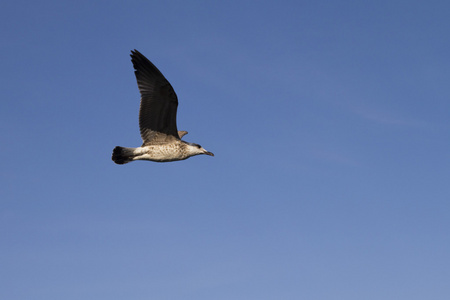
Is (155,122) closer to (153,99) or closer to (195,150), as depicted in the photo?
(153,99)

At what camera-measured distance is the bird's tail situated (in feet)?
90.6

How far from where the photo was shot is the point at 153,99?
87.1 ft

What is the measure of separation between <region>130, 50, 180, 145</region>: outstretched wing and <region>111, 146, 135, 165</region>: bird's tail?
980 mm

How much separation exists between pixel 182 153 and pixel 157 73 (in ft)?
11.9

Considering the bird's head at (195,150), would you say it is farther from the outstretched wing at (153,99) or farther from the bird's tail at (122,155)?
the bird's tail at (122,155)

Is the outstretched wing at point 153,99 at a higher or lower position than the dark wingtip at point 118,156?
higher

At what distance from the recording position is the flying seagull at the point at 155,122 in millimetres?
26453

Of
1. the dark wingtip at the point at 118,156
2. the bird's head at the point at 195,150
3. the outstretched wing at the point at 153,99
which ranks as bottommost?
the dark wingtip at the point at 118,156

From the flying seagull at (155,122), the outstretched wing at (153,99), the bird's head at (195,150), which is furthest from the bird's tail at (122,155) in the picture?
the bird's head at (195,150)

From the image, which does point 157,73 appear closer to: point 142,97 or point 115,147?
point 142,97

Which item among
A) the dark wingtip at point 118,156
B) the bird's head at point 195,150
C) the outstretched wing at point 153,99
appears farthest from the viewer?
the bird's head at point 195,150

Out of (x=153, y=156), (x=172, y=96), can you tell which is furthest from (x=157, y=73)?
(x=153, y=156)

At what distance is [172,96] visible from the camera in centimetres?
2652

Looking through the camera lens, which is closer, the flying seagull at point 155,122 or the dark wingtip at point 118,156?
the flying seagull at point 155,122
